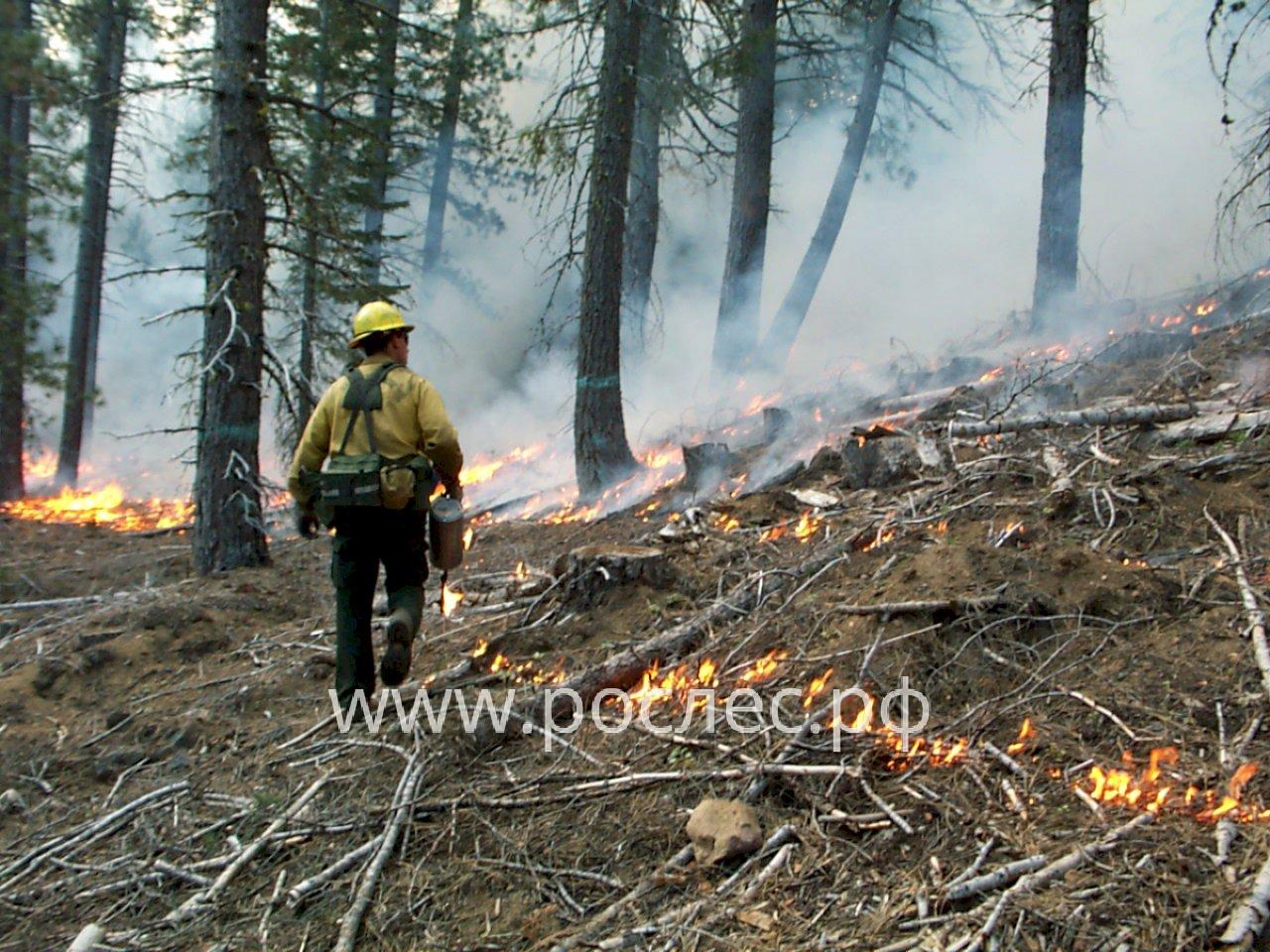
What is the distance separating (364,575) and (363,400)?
2.89 feet

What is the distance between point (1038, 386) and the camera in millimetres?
7602

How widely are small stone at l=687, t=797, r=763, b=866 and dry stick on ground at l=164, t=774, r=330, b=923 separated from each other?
5.50ft

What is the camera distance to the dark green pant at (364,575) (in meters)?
4.55

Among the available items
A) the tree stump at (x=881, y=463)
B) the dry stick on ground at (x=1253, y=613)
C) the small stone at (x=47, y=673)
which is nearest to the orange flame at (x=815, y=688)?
the dry stick on ground at (x=1253, y=613)

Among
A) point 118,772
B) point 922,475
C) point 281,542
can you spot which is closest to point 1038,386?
point 922,475

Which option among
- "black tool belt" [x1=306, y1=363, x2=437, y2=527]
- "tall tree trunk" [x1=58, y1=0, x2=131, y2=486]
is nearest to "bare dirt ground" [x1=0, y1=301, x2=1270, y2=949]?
"black tool belt" [x1=306, y1=363, x2=437, y2=527]

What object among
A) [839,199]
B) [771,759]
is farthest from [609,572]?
[839,199]

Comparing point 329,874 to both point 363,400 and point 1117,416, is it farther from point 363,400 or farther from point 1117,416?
point 1117,416

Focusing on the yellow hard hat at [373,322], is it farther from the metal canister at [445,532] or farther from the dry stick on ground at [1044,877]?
the dry stick on ground at [1044,877]

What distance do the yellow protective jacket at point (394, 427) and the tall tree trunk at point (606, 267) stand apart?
5.02 meters

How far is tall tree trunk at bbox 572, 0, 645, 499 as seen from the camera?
30.7ft

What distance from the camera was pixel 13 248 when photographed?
13.4 m

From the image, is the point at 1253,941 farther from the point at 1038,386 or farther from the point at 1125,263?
the point at 1125,263

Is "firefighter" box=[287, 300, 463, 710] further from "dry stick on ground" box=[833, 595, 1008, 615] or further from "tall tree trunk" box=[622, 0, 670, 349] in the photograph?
"tall tree trunk" box=[622, 0, 670, 349]
